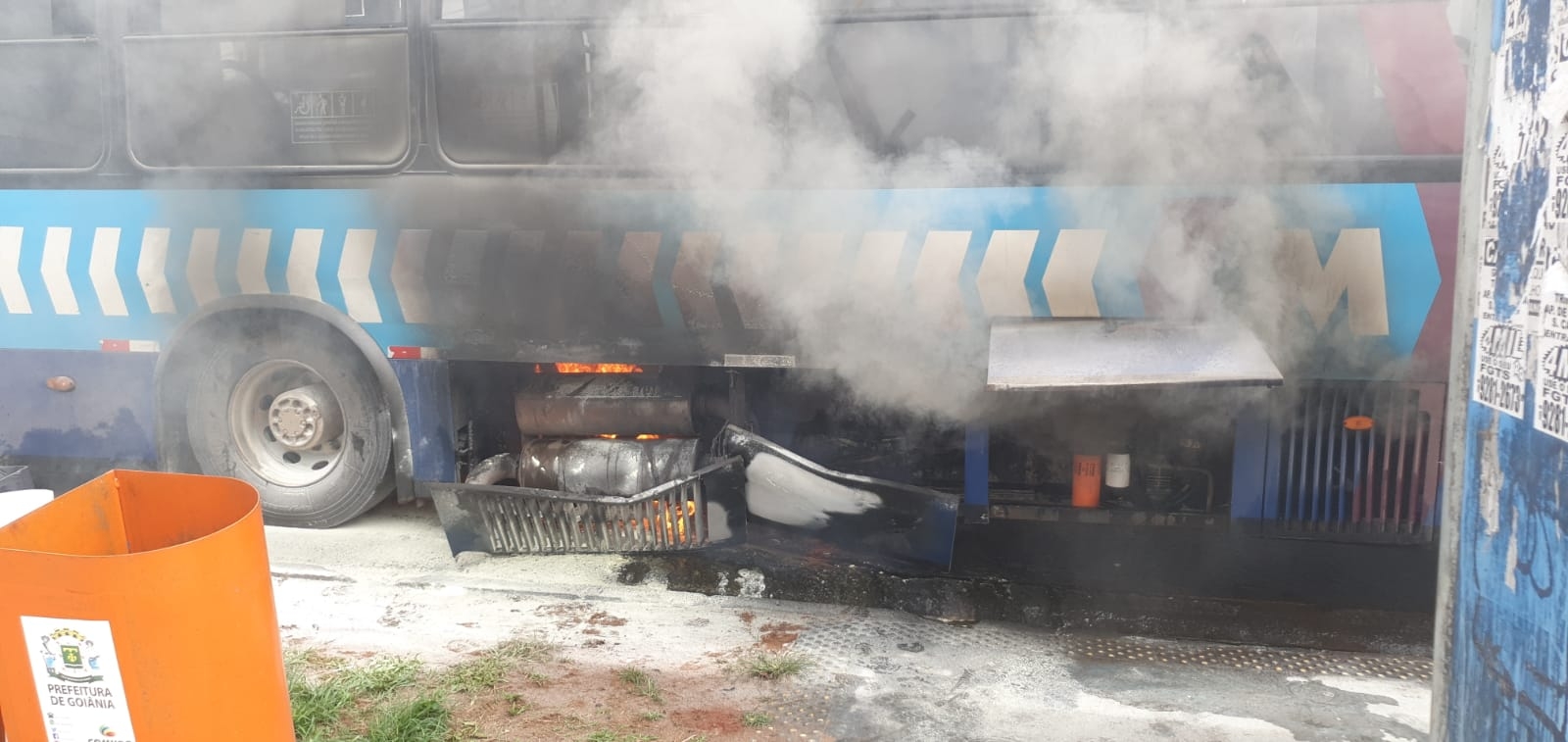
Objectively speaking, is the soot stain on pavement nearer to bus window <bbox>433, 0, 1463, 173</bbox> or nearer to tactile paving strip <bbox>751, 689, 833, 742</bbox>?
tactile paving strip <bbox>751, 689, 833, 742</bbox>

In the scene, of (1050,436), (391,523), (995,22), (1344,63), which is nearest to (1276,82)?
(1344,63)

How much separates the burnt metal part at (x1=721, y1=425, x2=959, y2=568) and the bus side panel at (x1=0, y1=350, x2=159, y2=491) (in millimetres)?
2995

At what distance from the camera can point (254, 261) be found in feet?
15.7

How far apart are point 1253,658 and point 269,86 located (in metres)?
4.68

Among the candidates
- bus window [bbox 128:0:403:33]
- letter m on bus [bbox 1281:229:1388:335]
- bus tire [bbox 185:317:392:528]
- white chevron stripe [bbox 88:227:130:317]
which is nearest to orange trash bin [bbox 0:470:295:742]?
bus tire [bbox 185:317:392:528]

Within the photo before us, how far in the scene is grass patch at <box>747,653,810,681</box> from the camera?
3477mm

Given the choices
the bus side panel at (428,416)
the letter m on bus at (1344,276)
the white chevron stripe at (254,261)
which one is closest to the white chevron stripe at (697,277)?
the bus side panel at (428,416)

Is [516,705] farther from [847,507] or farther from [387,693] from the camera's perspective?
[847,507]

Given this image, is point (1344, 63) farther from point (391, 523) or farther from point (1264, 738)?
point (391, 523)

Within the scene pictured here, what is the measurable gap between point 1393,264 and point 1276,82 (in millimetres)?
774

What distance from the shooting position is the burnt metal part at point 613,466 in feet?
→ 15.0

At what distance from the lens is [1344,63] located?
12.3 feet

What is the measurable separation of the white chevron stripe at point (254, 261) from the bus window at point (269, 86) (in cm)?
31

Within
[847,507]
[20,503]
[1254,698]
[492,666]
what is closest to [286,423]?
[492,666]
